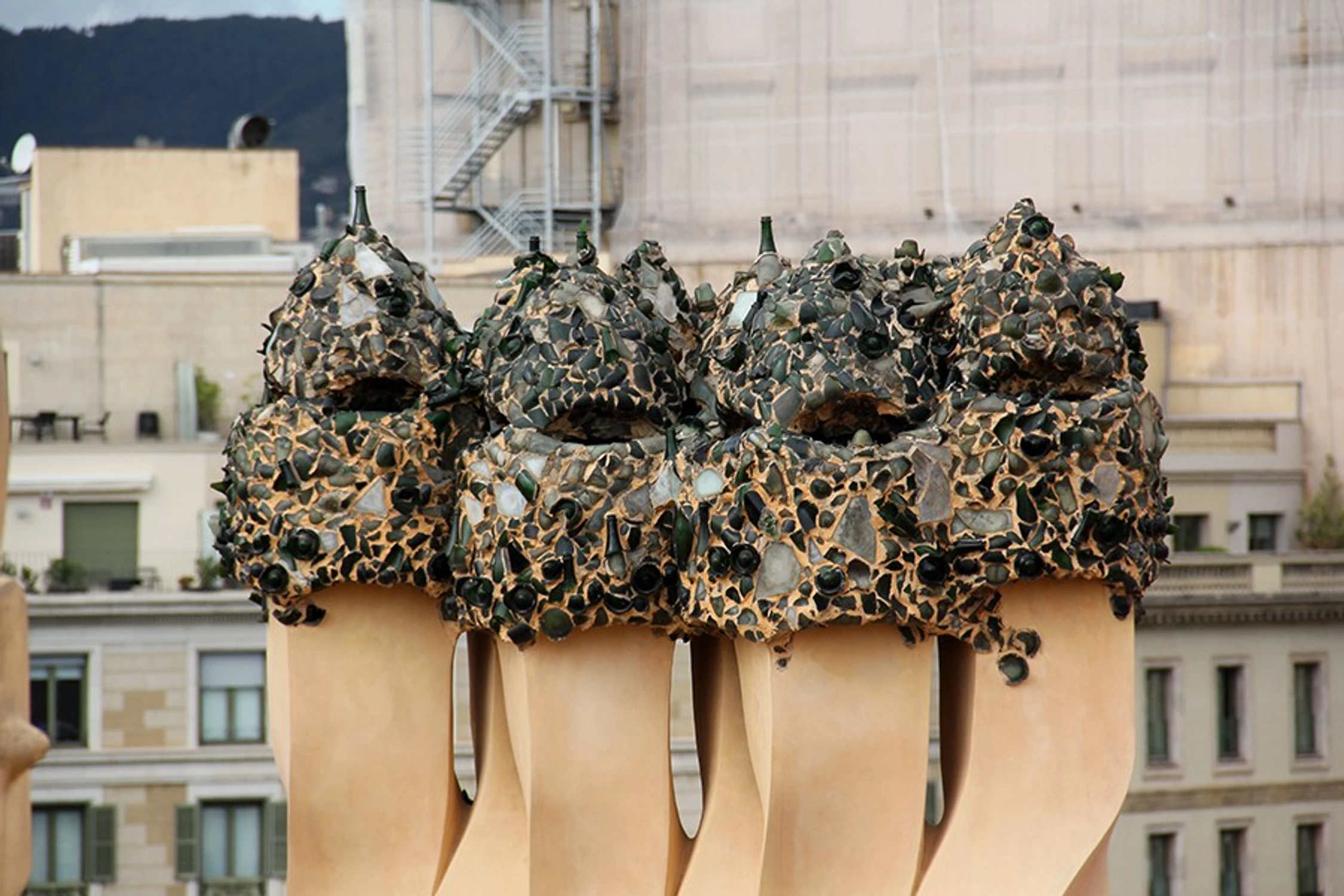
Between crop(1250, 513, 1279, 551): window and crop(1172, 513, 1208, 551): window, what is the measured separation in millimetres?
1197

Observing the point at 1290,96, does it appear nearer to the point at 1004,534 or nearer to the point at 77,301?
the point at 77,301

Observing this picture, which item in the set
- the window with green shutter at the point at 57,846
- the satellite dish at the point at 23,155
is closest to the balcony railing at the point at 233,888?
the window with green shutter at the point at 57,846

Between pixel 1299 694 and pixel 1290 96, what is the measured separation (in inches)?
385

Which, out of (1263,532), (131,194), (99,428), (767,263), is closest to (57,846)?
(99,428)

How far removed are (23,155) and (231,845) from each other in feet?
49.9

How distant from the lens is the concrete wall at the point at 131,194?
5262 cm

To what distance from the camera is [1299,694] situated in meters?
43.5

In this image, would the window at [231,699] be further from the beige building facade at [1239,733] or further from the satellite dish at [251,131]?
the satellite dish at [251,131]

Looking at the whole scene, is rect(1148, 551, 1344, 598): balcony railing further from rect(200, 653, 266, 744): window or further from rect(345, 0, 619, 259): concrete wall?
rect(345, 0, 619, 259): concrete wall

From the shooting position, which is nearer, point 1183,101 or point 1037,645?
point 1037,645

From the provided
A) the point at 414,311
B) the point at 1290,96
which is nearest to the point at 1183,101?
the point at 1290,96

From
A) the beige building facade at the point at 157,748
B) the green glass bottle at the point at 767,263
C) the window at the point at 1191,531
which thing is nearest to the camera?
the green glass bottle at the point at 767,263

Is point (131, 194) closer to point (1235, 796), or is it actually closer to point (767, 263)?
point (1235, 796)

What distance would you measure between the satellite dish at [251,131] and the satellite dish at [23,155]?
3.57 m
